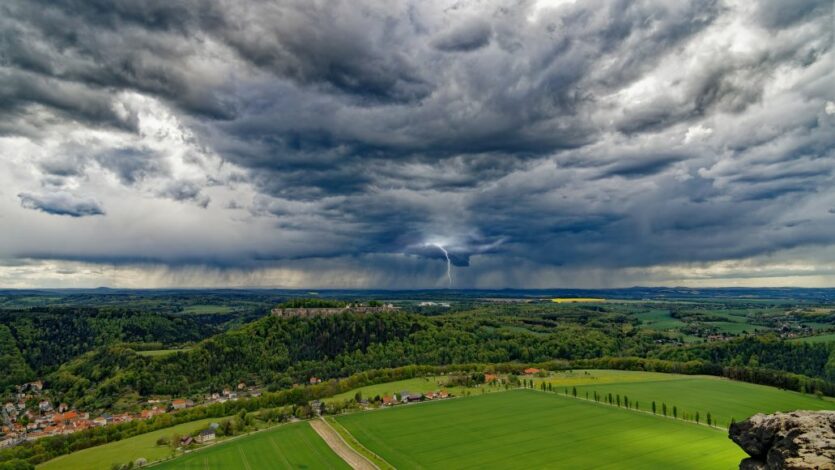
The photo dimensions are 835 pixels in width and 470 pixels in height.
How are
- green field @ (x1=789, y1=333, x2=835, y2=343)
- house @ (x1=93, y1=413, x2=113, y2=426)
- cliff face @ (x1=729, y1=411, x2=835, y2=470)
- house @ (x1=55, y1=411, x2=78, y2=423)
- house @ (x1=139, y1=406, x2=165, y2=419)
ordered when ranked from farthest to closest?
green field @ (x1=789, y1=333, x2=835, y2=343) < house @ (x1=55, y1=411, x2=78, y2=423) < house @ (x1=139, y1=406, x2=165, y2=419) < house @ (x1=93, y1=413, x2=113, y2=426) < cliff face @ (x1=729, y1=411, x2=835, y2=470)

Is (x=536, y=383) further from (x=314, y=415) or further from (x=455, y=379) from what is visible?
(x=314, y=415)

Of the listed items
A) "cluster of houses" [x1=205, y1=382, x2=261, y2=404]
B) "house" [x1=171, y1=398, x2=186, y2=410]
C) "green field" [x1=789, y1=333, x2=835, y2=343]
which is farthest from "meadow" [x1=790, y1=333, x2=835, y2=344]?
"house" [x1=171, y1=398, x2=186, y2=410]

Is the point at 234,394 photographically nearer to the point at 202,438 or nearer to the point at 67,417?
the point at 67,417

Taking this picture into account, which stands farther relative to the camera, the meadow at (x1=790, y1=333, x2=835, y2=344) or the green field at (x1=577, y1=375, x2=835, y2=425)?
the meadow at (x1=790, y1=333, x2=835, y2=344)

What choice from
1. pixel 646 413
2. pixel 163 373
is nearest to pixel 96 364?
pixel 163 373

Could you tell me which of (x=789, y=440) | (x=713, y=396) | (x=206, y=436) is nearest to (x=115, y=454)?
(x=206, y=436)

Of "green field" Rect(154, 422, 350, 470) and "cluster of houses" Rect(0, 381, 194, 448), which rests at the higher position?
"green field" Rect(154, 422, 350, 470)

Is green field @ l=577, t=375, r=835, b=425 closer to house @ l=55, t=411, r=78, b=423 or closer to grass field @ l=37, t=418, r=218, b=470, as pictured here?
grass field @ l=37, t=418, r=218, b=470
